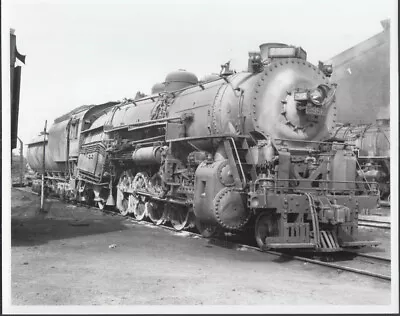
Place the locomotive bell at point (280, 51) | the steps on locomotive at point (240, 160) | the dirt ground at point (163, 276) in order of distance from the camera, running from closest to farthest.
Answer: the dirt ground at point (163, 276), the steps on locomotive at point (240, 160), the locomotive bell at point (280, 51)

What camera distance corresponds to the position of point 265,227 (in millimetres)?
8711

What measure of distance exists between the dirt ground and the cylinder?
2192mm

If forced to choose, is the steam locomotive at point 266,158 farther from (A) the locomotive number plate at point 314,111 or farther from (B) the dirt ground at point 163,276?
(B) the dirt ground at point 163,276

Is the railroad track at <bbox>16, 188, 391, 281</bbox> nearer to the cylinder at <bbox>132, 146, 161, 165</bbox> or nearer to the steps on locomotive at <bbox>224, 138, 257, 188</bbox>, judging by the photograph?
the steps on locomotive at <bbox>224, 138, 257, 188</bbox>

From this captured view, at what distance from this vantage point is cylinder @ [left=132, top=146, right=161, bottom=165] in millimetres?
11703

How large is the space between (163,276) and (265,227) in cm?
266

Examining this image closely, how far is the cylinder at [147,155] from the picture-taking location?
1170 cm

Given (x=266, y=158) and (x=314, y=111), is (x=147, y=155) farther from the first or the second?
(x=314, y=111)

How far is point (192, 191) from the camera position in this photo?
1001 centimetres

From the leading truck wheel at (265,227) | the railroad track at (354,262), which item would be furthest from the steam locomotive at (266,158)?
the railroad track at (354,262)

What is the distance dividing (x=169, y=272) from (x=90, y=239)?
11.8 feet

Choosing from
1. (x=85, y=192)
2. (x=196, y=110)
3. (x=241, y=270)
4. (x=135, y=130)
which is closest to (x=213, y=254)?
(x=241, y=270)

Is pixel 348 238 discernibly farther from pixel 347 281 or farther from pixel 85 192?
pixel 85 192

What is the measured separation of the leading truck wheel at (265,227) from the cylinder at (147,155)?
387 centimetres
